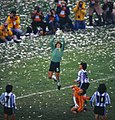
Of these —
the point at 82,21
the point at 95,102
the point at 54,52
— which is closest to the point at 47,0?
the point at 82,21

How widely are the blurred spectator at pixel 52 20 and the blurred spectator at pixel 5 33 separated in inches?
119

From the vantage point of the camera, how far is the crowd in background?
34906 millimetres

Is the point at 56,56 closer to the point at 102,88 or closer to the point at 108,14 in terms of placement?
the point at 102,88

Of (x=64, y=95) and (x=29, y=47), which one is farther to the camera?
(x=29, y=47)

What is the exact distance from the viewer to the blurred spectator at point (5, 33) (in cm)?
3388

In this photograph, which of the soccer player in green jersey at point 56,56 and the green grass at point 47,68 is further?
the soccer player in green jersey at point 56,56

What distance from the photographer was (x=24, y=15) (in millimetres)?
41719

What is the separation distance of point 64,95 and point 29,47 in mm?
9430

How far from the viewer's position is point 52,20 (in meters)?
36.3

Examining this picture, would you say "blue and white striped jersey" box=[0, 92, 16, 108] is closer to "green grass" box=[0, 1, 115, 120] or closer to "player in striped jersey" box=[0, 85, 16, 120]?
"player in striped jersey" box=[0, 85, 16, 120]

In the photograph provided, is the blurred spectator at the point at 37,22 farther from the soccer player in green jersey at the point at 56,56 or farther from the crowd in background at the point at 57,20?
the soccer player in green jersey at the point at 56,56

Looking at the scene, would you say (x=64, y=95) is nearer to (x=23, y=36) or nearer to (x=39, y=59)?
(x=39, y=59)

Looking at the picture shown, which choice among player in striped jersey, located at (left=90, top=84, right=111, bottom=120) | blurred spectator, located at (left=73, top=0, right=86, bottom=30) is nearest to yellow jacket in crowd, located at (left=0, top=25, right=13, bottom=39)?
blurred spectator, located at (left=73, top=0, right=86, bottom=30)

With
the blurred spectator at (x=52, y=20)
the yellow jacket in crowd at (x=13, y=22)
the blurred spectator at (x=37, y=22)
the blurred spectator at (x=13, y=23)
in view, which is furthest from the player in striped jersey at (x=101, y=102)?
the blurred spectator at (x=52, y=20)
